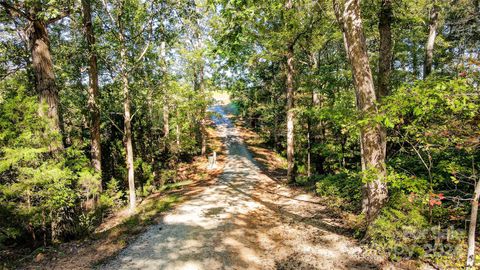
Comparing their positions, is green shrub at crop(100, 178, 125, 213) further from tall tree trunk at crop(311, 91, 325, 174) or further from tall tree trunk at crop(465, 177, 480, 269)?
tall tree trunk at crop(465, 177, 480, 269)

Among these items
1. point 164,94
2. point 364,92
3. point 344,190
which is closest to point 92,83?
point 164,94

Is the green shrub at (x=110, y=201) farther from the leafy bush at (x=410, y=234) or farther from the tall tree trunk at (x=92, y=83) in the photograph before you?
the leafy bush at (x=410, y=234)

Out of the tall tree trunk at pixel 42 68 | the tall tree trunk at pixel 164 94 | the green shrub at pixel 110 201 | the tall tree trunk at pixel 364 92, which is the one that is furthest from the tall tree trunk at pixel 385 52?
the green shrub at pixel 110 201

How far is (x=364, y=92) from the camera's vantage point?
5.14m

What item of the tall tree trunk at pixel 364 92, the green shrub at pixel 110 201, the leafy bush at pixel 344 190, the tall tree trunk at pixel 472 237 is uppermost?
the tall tree trunk at pixel 364 92

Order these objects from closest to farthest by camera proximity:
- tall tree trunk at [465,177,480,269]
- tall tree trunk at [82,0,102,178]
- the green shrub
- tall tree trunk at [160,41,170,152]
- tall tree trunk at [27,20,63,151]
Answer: tall tree trunk at [465,177,480,269] < tall tree trunk at [27,20,63,151] < tall tree trunk at [82,0,102,178] < the green shrub < tall tree trunk at [160,41,170,152]

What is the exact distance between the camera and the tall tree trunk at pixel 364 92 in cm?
509

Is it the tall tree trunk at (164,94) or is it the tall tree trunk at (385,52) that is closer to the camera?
the tall tree trunk at (385,52)

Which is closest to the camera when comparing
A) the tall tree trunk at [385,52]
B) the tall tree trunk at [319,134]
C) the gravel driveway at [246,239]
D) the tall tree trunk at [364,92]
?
the tall tree trunk at [364,92]

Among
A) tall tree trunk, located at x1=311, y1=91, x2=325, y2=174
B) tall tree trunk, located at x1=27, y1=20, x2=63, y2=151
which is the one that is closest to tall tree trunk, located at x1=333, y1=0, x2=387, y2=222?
tall tree trunk, located at x1=27, y1=20, x2=63, y2=151

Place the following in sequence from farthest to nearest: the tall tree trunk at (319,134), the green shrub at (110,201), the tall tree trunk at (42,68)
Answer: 1. the tall tree trunk at (319,134)
2. the green shrub at (110,201)
3. the tall tree trunk at (42,68)

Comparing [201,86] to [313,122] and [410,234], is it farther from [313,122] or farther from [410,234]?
[410,234]

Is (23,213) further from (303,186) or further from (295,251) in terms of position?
(303,186)

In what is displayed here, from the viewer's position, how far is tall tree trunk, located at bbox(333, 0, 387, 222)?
5.09 meters
